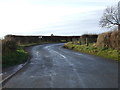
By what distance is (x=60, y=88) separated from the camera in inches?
403

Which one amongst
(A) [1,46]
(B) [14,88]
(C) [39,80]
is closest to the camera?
(B) [14,88]

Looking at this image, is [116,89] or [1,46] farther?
[1,46]

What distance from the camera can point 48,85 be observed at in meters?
11.0

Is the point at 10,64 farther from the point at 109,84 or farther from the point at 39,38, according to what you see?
the point at 39,38

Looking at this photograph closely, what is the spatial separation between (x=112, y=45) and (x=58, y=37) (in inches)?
2033

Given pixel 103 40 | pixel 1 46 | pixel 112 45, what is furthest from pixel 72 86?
pixel 103 40

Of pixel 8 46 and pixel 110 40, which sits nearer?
pixel 8 46

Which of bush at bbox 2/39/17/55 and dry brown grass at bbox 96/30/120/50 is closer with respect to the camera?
bush at bbox 2/39/17/55

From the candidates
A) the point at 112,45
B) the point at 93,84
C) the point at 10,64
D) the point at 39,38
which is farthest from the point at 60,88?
the point at 39,38

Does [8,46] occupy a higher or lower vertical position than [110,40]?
lower

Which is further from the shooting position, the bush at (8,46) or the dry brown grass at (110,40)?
the dry brown grass at (110,40)

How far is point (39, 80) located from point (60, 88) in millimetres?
2338

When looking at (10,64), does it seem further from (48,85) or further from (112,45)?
(112,45)

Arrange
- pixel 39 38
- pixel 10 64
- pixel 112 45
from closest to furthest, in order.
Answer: pixel 10 64, pixel 112 45, pixel 39 38
